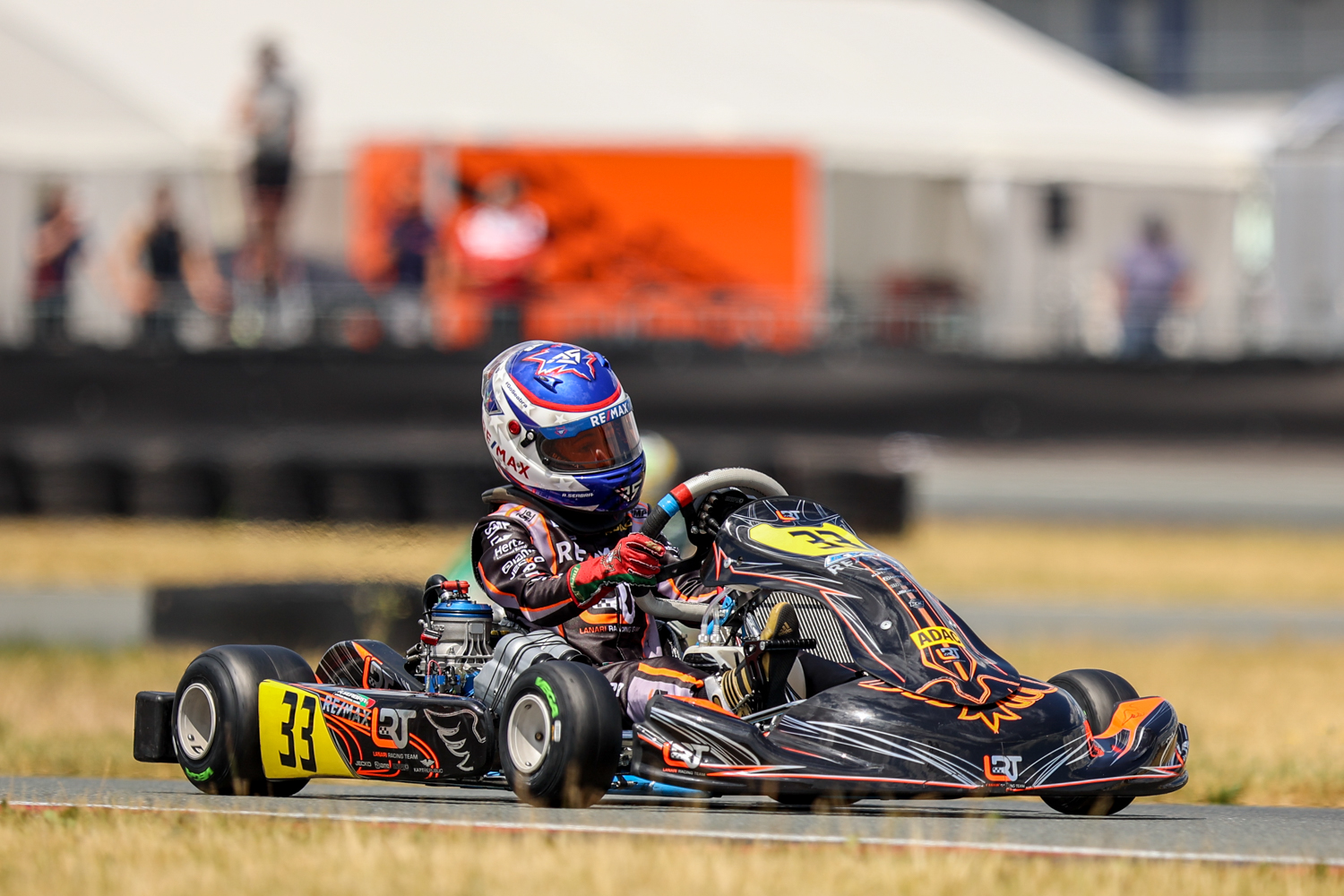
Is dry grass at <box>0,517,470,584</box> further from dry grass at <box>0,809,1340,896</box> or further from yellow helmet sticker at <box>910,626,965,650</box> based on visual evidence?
dry grass at <box>0,809,1340,896</box>

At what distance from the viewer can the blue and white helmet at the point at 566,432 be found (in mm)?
5789

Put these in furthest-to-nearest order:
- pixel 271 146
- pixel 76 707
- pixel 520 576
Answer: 1. pixel 271 146
2. pixel 76 707
3. pixel 520 576

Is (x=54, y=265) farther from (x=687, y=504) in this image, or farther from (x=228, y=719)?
(x=687, y=504)

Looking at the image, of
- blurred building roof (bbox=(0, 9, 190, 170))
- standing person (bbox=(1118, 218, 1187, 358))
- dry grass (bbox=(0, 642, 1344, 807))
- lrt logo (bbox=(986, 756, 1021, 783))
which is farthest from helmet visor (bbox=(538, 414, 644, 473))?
blurred building roof (bbox=(0, 9, 190, 170))

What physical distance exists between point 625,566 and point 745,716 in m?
0.46

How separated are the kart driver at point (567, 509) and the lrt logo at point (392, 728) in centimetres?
41

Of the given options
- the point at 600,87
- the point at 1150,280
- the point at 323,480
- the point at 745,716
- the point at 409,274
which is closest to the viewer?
the point at 745,716

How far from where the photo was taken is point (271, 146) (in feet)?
56.3

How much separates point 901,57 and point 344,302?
8.64 m

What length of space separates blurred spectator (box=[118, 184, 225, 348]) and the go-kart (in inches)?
464

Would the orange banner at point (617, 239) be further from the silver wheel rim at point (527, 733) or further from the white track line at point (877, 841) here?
the white track line at point (877, 841)

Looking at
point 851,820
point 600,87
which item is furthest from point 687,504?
point 600,87

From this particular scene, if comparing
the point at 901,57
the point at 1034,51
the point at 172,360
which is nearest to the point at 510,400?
the point at 172,360

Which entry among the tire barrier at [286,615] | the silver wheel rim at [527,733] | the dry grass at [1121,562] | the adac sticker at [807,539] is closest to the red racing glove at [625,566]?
the adac sticker at [807,539]
